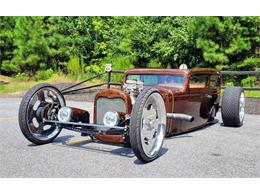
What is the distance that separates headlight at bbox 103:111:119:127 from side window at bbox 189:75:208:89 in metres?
2.19

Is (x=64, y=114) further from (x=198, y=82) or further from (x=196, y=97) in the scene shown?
(x=198, y=82)

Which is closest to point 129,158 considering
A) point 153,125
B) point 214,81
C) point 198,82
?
→ point 153,125

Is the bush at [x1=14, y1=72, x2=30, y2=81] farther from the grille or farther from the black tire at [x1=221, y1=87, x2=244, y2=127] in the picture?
the grille

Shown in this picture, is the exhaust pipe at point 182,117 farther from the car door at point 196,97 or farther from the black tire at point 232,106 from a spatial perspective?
the black tire at point 232,106

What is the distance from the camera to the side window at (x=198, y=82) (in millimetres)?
Answer: 7120

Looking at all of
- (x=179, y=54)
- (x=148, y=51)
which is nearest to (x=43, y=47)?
(x=148, y=51)

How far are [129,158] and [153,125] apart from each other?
578mm

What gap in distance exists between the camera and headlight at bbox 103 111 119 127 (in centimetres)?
526

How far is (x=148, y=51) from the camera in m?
18.7

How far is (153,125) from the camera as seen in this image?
17.2 ft

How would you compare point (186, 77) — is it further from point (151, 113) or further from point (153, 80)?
point (151, 113)

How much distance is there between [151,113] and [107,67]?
Result: 3129mm

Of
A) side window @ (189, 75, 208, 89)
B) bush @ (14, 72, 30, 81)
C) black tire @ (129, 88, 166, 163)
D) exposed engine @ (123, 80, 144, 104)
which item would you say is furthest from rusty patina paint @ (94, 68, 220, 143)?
bush @ (14, 72, 30, 81)

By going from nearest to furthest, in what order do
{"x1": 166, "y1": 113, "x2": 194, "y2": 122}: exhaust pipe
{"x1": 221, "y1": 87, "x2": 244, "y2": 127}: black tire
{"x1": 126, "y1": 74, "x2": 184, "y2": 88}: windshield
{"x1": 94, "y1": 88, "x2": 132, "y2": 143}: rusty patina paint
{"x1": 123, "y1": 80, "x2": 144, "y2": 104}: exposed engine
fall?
{"x1": 166, "y1": 113, "x2": 194, "y2": 122}: exhaust pipe < {"x1": 94, "y1": 88, "x2": 132, "y2": 143}: rusty patina paint < {"x1": 123, "y1": 80, "x2": 144, "y2": 104}: exposed engine < {"x1": 126, "y1": 74, "x2": 184, "y2": 88}: windshield < {"x1": 221, "y1": 87, "x2": 244, "y2": 127}: black tire
